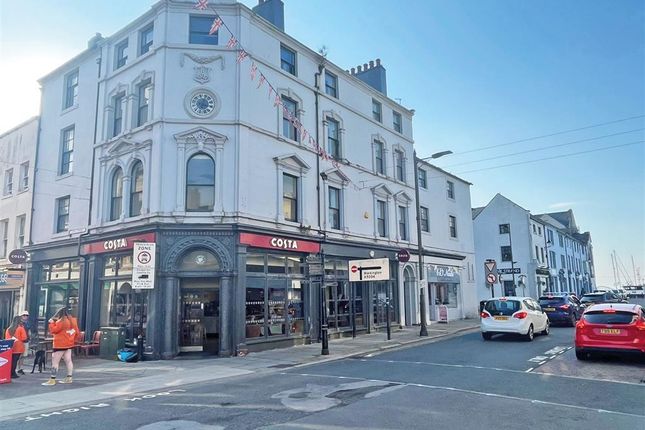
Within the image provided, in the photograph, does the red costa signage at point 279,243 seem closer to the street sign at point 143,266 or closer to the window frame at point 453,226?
the street sign at point 143,266

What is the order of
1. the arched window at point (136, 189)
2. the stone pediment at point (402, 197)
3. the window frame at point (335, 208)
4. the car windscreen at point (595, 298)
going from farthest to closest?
the car windscreen at point (595, 298) → the stone pediment at point (402, 197) → the window frame at point (335, 208) → the arched window at point (136, 189)

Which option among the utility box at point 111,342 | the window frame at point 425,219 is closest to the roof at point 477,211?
the window frame at point 425,219

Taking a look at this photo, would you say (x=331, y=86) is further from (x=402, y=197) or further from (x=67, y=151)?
(x=67, y=151)

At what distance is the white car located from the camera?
17438 mm

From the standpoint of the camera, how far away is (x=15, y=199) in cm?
2398

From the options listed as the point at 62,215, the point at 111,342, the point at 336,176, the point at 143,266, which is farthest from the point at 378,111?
the point at 111,342

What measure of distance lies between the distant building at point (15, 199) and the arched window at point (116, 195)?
7204 mm

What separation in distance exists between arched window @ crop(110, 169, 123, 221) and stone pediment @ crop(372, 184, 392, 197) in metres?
11.9

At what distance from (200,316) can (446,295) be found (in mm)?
18302

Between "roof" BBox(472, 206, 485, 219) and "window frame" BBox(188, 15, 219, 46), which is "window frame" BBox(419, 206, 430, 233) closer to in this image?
"window frame" BBox(188, 15, 219, 46)

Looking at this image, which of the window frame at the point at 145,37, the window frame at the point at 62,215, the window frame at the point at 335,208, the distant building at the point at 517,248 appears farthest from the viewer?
the distant building at the point at 517,248

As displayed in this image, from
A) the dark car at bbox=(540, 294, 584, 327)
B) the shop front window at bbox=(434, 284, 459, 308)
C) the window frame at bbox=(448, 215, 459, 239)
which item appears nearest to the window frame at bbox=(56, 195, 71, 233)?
the shop front window at bbox=(434, 284, 459, 308)

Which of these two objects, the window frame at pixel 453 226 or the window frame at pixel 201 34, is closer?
the window frame at pixel 201 34

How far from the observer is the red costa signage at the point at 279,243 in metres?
16.5
